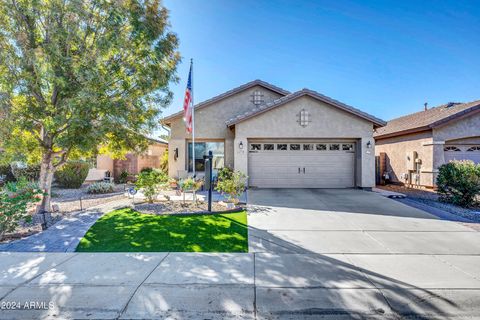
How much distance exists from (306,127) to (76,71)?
405 inches

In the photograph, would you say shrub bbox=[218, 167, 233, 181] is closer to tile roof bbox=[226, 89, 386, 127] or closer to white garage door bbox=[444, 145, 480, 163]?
tile roof bbox=[226, 89, 386, 127]

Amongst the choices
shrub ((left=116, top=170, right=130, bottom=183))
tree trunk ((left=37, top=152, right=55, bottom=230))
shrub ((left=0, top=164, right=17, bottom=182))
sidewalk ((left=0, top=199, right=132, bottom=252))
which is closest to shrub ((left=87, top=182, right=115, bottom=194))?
tree trunk ((left=37, top=152, right=55, bottom=230))

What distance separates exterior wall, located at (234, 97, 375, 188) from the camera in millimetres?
12922

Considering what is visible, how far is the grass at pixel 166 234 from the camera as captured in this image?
518 centimetres

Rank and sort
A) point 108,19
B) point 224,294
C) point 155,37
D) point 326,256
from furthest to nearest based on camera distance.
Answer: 1. point 155,37
2. point 108,19
3. point 326,256
4. point 224,294

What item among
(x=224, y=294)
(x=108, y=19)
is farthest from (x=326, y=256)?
(x=108, y=19)

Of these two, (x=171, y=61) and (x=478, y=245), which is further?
(x=171, y=61)

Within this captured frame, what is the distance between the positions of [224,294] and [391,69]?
1654cm

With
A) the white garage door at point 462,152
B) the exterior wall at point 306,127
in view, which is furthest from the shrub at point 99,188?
the white garage door at point 462,152

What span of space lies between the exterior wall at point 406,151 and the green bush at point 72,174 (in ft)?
64.4

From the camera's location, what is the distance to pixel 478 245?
17.4ft

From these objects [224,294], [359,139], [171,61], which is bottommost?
[224,294]

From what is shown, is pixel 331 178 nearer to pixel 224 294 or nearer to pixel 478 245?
pixel 478 245

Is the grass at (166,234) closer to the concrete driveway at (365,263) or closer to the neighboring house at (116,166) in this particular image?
the concrete driveway at (365,263)
